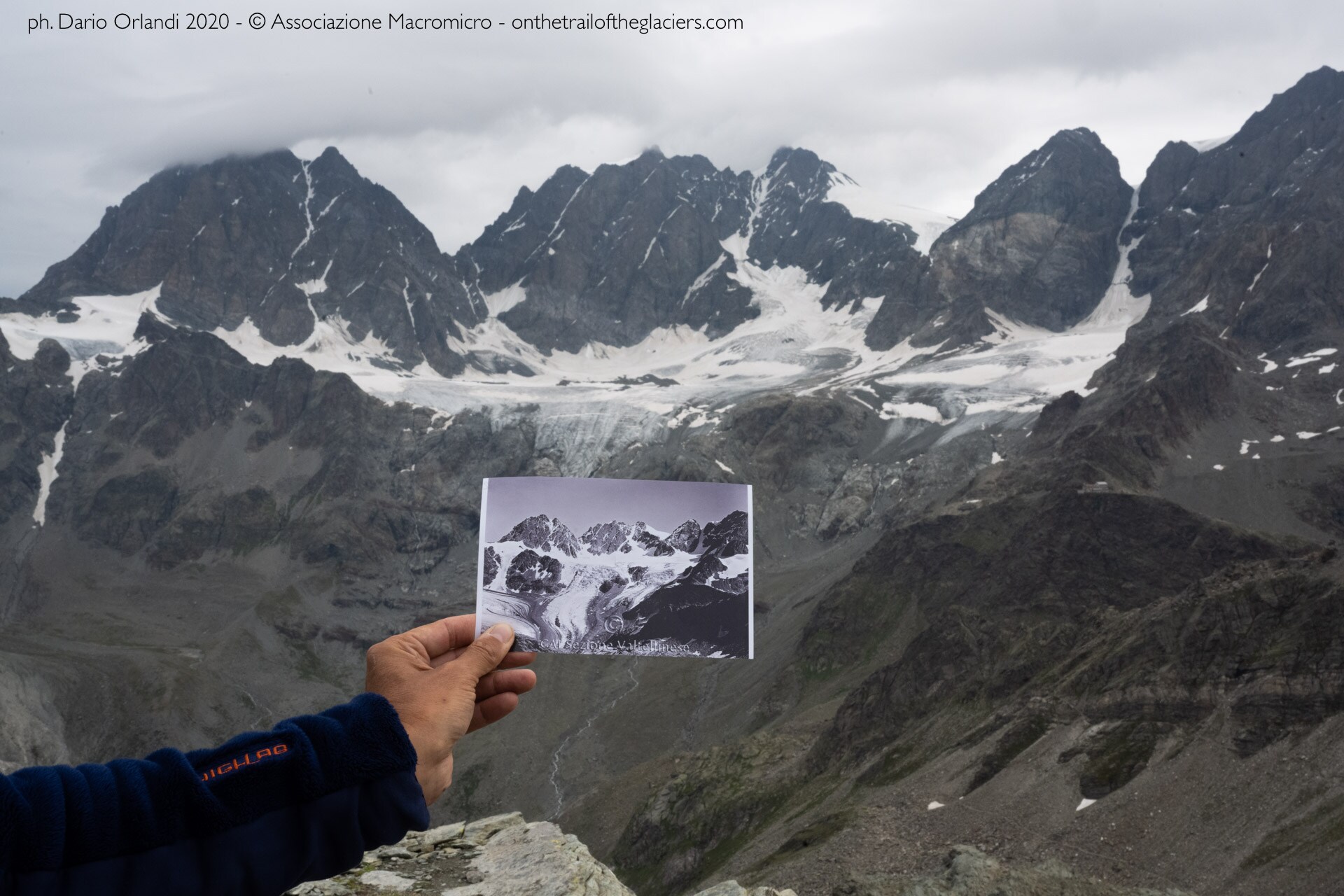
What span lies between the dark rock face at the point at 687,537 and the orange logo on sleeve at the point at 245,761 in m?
3.74

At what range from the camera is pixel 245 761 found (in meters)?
4.72

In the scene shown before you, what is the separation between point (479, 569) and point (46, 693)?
180595mm

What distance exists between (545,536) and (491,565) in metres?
0.54

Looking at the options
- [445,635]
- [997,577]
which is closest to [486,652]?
[445,635]

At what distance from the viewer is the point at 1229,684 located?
58656 millimetres

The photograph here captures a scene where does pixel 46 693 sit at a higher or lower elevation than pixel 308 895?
lower

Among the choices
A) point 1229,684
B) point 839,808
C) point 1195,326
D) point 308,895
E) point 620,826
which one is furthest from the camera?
point 1195,326

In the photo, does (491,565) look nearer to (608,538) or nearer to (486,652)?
(608,538)

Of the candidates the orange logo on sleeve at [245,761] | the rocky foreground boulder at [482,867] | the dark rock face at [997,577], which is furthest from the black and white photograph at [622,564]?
the dark rock face at [997,577]

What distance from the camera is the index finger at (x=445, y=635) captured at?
601 centimetres

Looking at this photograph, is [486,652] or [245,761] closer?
[245,761]

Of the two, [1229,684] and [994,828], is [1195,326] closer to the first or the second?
[1229,684]

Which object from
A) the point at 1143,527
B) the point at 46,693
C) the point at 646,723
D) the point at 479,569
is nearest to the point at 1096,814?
the point at 479,569

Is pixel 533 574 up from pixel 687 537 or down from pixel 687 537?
down
